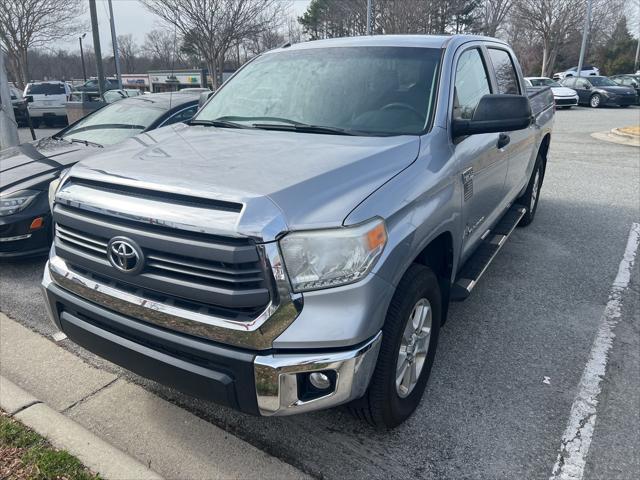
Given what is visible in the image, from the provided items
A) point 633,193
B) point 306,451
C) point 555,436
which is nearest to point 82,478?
point 306,451

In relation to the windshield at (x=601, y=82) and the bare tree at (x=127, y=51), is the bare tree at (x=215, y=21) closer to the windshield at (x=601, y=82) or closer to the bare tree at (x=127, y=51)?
the windshield at (x=601, y=82)

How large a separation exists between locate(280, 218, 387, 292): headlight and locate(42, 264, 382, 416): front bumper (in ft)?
0.91

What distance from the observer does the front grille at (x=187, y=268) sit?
1.97 metres

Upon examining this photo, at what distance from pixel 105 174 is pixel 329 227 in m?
1.12

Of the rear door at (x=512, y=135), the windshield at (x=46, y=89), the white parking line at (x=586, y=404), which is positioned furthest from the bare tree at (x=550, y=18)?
the white parking line at (x=586, y=404)

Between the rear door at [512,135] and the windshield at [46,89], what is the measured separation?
19.2m

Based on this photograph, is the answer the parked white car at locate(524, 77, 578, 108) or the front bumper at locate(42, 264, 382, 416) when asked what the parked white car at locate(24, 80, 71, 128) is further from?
the parked white car at locate(524, 77, 578, 108)

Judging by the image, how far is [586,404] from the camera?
2.90 metres

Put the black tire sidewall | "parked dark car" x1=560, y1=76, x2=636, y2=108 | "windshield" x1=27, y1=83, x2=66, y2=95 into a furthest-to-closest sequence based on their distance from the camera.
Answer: "parked dark car" x1=560, y1=76, x2=636, y2=108, "windshield" x1=27, y1=83, x2=66, y2=95, the black tire sidewall

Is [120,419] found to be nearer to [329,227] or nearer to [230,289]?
[230,289]

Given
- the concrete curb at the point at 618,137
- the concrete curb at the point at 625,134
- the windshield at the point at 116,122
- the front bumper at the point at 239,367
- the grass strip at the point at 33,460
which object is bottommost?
the grass strip at the point at 33,460

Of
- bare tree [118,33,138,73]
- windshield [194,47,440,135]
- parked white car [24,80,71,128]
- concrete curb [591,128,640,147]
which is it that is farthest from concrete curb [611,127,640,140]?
bare tree [118,33,138,73]

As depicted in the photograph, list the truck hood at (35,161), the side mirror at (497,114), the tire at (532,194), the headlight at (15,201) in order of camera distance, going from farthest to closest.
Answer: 1. the tire at (532,194)
2. the truck hood at (35,161)
3. the headlight at (15,201)
4. the side mirror at (497,114)

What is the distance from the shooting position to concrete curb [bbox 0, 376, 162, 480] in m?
2.38
